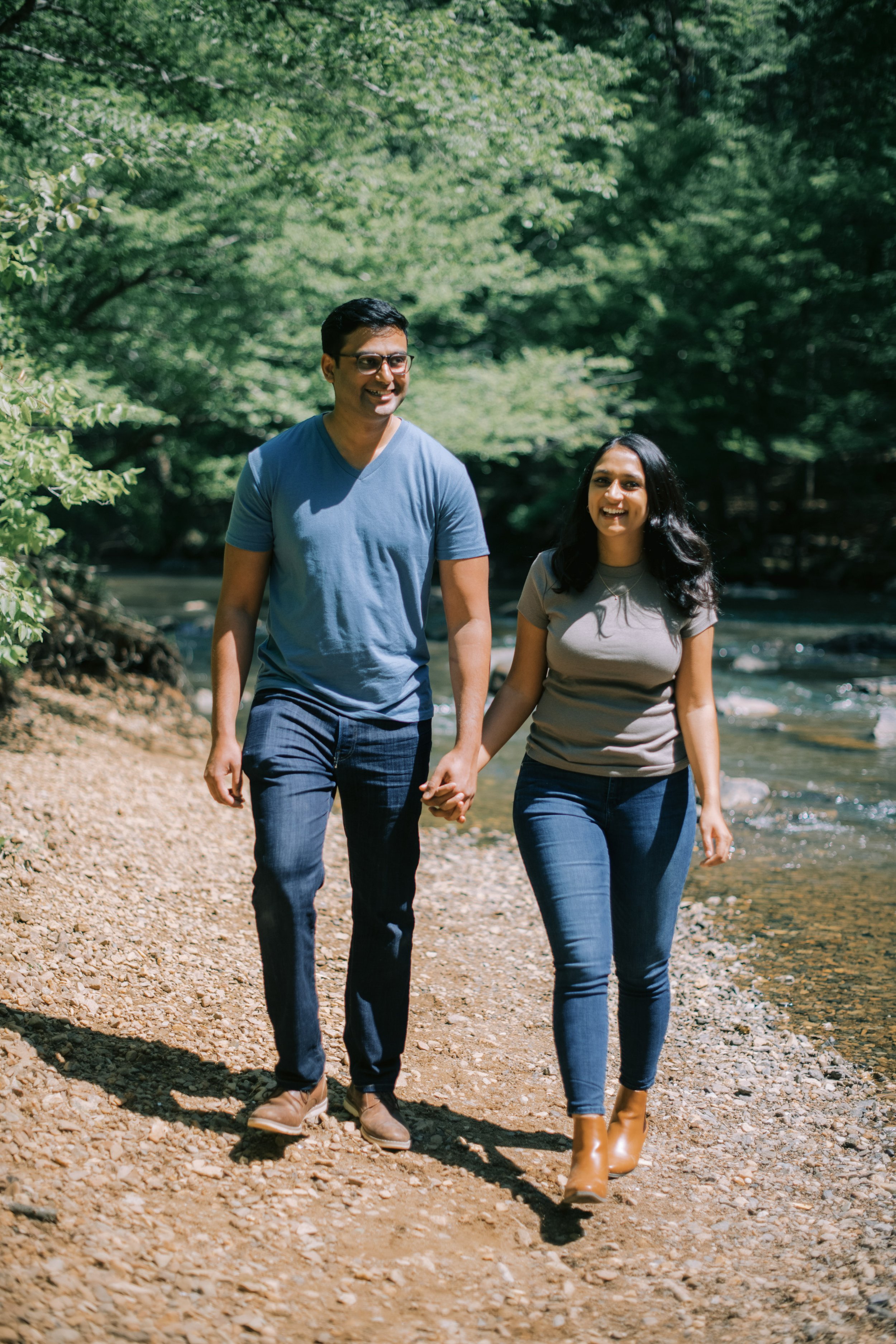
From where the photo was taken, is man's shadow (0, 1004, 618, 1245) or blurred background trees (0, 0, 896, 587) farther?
blurred background trees (0, 0, 896, 587)

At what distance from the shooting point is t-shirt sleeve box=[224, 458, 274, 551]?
274 cm

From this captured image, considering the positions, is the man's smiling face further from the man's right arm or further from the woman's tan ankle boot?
the woman's tan ankle boot

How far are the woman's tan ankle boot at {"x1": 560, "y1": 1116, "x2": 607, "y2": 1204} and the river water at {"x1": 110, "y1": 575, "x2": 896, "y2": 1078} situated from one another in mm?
1540

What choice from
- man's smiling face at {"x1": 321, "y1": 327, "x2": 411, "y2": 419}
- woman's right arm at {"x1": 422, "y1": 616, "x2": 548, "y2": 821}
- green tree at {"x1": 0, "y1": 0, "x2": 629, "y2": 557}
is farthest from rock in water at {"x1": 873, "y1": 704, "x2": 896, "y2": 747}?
man's smiling face at {"x1": 321, "y1": 327, "x2": 411, "y2": 419}

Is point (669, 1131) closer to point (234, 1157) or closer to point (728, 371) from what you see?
point (234, 1157)

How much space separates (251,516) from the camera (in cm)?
274

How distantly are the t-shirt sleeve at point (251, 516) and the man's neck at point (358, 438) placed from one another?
0.22m

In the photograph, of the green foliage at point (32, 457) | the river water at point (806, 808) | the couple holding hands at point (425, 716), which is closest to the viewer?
the couple holding hands at point (425, 716)

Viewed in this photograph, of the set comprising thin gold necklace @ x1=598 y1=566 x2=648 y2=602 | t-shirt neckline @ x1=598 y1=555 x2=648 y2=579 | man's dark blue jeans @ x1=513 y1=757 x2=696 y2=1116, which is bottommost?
man's dark blue jeans @ x1=513 y1=757 x2=696 y2=1116

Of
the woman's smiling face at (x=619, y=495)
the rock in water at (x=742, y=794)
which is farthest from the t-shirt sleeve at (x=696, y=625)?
the rock in water at (x=742, y=794)

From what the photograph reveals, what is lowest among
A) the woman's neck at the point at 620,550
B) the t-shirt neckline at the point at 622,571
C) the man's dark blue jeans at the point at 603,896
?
the man's dark blue jeans at the point at 603,896

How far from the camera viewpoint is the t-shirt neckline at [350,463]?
2.73 meters

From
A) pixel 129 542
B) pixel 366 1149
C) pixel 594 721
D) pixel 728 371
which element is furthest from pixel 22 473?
pixel 728 371

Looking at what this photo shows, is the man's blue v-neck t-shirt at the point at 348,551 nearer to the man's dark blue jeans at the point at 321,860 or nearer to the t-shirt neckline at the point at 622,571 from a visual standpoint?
the man's dark blue jeans at the point at 321,860
